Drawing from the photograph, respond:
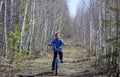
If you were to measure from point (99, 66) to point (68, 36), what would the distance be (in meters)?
89.2

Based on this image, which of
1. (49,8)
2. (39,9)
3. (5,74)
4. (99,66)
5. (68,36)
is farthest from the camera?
(68,36)

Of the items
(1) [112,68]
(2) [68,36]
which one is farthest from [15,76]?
(2) [68,36]

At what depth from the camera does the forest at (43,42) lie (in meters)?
15.3

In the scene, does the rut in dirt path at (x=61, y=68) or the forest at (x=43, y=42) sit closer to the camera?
the forest at (x=43, y=42)

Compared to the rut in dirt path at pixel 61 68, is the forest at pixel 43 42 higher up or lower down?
higher up

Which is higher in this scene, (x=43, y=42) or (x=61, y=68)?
(x=43, y=42)

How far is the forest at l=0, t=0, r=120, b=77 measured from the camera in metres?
15.3

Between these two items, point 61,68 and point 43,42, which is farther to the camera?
point 43,42

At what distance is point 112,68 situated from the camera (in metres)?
16.2

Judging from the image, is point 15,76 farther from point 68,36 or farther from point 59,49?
point 68,36

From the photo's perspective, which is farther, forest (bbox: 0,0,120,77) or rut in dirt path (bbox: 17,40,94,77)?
rut in dirt path (bbox: 17,40,94,77)

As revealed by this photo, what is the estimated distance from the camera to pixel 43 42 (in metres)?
34.5

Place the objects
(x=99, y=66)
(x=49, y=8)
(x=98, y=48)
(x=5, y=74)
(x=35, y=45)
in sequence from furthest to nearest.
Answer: (x=49, y=8)
(x=35, y=45)
(x=98, y=48)
(x=99, y=66)
(x=5, y=74)

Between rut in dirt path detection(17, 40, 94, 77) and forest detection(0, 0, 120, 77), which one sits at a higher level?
forest detection(0, 0, 120, 77)
